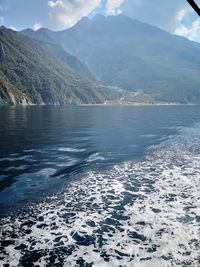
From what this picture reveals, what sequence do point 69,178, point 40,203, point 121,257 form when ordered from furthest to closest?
1. point 69,178
2. point 40,203
3. point 121,257

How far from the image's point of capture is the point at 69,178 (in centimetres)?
2733

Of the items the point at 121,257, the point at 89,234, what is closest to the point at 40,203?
the point at 89,234

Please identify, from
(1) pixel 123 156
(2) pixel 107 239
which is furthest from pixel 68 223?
(1) pixel 123 156

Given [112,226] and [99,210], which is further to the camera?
[99,210]

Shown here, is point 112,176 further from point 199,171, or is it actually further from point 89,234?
point 89,234

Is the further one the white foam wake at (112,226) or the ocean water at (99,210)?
the ocean water at (99,210)

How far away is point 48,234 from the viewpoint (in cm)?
1625

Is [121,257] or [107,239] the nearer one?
[121,257]

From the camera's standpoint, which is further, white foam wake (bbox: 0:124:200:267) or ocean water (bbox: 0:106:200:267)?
ocean water (bbox: 0:106:200:267)

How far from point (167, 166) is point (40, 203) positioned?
17455 mm

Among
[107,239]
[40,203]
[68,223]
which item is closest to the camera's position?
[107,239]

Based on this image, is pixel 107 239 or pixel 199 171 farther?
pixel 199 171

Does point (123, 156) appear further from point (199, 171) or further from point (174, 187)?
point (174, 187)

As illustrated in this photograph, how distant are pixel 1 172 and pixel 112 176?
38.2 ft
